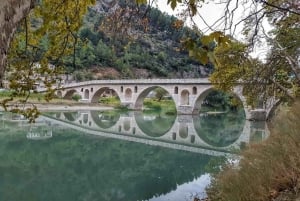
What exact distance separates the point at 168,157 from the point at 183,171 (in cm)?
361

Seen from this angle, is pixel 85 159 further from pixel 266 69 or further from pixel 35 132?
pixel 266 69

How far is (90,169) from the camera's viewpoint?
50.2 ft

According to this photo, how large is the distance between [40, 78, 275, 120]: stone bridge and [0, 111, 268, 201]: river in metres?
20.0

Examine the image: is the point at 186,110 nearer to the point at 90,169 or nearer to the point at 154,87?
the point at 154,87

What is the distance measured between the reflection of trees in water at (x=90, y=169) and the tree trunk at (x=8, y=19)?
996 centimetres

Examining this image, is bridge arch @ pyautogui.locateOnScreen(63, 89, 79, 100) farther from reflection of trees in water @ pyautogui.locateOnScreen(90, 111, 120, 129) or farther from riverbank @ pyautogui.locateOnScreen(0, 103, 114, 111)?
reflection of trees in water @ pyautogui.locateOnScreen(90, 111, 120, 129)

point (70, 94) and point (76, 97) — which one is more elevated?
point (70, 94)

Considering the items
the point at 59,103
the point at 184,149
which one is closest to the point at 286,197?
the point at 184,149

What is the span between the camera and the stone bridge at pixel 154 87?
49.2m

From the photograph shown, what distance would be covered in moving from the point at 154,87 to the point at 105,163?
39.3 m

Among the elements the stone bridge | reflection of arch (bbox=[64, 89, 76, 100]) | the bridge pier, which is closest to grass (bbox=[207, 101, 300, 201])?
the stone bridge

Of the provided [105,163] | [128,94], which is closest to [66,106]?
[128,94]

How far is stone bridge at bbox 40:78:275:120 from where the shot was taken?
1938 inches

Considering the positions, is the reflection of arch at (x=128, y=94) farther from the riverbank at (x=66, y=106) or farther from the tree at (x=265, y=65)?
the tree at (x=265, y=65)
